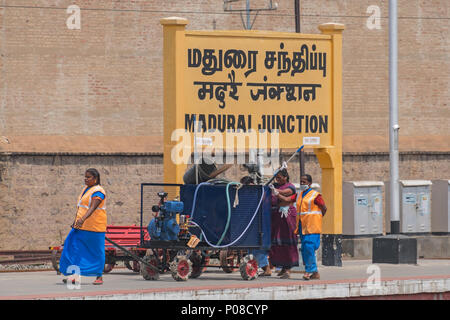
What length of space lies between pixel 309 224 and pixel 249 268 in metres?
1.14

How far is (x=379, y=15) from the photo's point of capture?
35500 mm

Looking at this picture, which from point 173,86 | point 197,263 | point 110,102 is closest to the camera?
point 197,263

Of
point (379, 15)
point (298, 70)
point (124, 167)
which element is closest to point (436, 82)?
point (379, 15)

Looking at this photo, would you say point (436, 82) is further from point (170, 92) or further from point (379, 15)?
point (170, 92)

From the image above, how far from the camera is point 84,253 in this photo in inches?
629

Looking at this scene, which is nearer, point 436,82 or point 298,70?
point 298,70

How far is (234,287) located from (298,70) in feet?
20.4

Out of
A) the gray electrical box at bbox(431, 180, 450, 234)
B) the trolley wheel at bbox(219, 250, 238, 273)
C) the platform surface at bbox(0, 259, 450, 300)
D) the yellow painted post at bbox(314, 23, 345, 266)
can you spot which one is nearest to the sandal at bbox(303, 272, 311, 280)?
the platform surface at bbox(0, 259, 450, 300)

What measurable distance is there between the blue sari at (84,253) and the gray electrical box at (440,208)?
629 inches

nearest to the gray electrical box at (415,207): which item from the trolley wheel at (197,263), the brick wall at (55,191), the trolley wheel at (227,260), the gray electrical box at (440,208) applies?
the gray electrical box at (440,208)

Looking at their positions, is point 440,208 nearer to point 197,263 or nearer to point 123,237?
point 123,237

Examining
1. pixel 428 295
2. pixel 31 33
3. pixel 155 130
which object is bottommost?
pixel 428 295

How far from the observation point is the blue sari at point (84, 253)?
52.3 feet

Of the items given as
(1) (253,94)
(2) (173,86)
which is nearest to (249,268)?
(2) (173,86)
